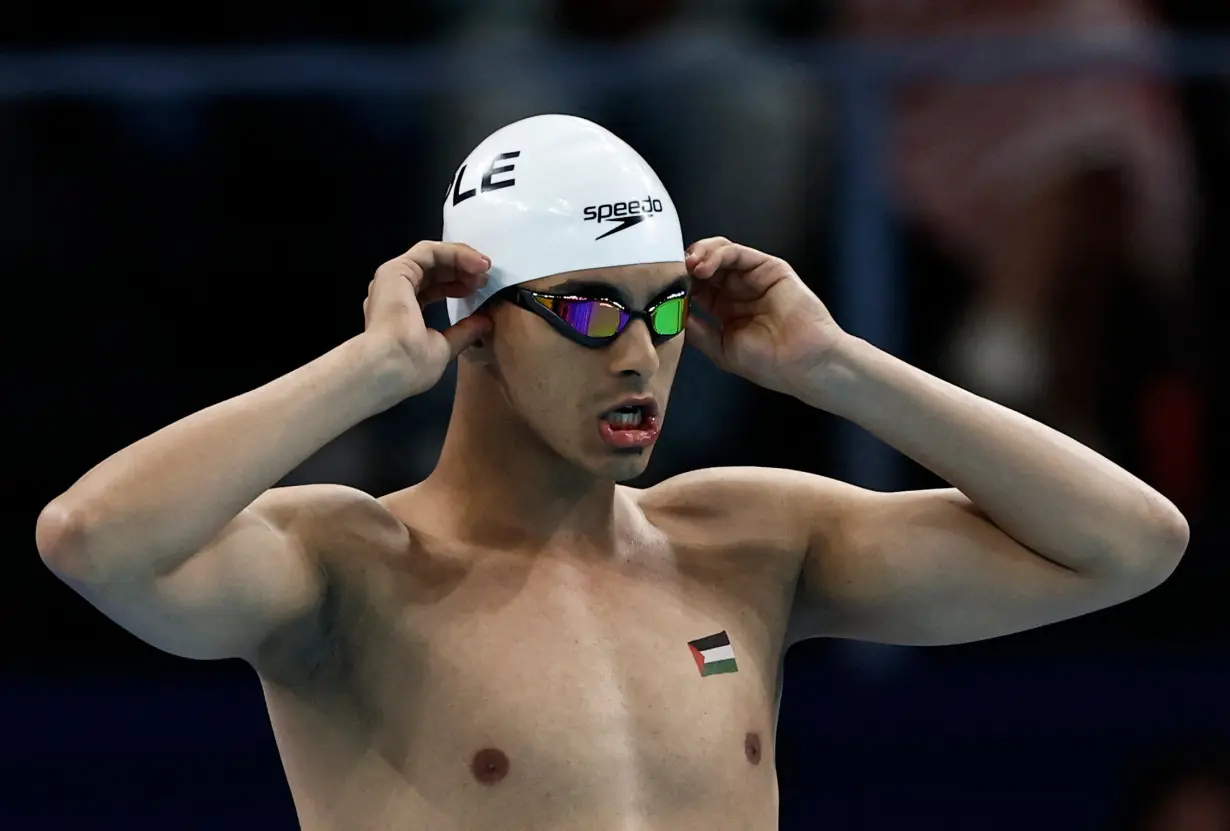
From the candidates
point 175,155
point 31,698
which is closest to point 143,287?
point 175,155

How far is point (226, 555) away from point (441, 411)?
2.37 meters

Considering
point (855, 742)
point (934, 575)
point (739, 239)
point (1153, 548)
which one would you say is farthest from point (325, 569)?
point (739, 239)

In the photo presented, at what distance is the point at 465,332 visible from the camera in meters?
2.90

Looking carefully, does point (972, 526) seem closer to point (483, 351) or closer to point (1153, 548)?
point (1153, 548)

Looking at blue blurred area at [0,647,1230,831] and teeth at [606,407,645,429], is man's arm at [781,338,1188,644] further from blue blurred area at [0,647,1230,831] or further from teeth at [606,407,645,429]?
blue blurred area at [0,647,1230,831]

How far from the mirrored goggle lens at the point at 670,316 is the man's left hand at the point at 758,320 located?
0.09 meters

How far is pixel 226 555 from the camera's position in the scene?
268 centimetres

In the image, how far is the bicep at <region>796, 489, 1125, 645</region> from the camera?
119 inches

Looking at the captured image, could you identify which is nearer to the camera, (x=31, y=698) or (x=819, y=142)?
(x=31, y=698)

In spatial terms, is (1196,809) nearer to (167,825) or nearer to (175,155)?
(167,825)

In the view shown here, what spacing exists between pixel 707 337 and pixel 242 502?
82 centimetres

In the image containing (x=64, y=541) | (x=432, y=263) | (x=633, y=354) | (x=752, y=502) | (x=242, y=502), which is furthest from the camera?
(x=752, y=502)

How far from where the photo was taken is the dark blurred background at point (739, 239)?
475cm

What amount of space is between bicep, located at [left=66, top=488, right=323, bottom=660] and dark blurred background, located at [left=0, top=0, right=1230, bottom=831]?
6.24 feet
